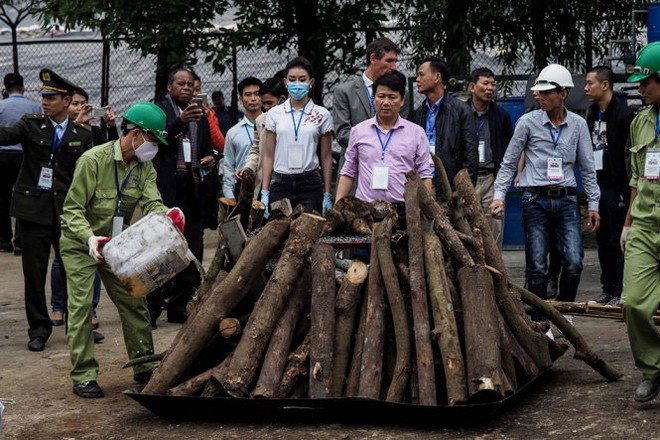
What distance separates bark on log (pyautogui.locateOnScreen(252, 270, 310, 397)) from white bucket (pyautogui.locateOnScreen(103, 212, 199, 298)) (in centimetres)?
72

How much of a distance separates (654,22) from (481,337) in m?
7.42

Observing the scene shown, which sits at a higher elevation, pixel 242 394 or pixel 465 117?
pixel 465 117

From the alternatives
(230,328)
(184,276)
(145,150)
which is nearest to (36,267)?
(184,276)

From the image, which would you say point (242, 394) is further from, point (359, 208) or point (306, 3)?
point (306, 3)

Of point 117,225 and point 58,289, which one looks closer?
point 117,225

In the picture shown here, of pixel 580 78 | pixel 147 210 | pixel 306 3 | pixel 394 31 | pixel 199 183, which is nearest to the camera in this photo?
pixel 147 210

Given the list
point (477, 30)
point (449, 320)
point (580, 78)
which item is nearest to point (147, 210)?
point (449, 320)

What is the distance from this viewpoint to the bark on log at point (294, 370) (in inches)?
274

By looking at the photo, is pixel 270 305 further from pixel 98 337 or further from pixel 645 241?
pixel 98 337

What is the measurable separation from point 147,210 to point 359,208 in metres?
1.41

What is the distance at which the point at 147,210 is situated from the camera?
815cm

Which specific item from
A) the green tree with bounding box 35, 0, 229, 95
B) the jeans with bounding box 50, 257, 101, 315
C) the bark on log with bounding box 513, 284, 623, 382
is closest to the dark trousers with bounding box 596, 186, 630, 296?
the bark on log with bounding box 513, 284, 623, 382

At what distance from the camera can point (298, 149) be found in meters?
9.51

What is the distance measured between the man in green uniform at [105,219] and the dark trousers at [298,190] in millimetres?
1609
